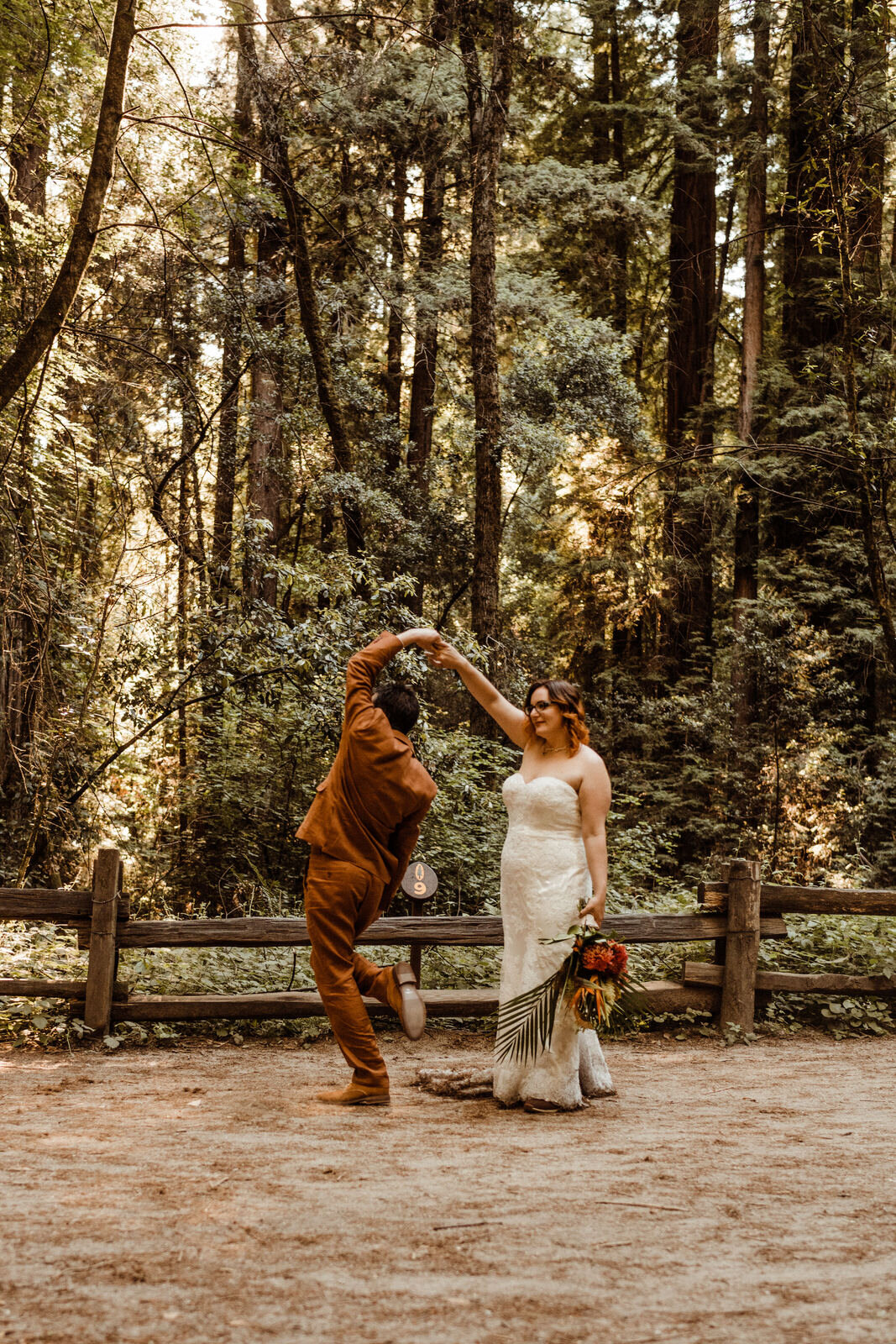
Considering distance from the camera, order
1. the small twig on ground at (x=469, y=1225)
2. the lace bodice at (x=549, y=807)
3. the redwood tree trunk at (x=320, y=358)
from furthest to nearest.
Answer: the redwood tree trunk at (x=320, y=358)
the lace bodice at (x=549, y=807)
the small twig on ground at (x=469, y=1225)

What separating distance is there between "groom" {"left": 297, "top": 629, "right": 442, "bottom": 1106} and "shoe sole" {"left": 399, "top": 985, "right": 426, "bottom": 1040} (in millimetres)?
13

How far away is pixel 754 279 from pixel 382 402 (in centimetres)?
763

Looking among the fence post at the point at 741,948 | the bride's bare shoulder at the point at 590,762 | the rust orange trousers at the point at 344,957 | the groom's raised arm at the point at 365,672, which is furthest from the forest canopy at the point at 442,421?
the bride's bare shoulder at the point at 590,762

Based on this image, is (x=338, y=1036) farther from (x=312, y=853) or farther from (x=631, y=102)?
(x=631, y=102)

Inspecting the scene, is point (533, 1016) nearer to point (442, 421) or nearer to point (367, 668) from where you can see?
point (367, 668)

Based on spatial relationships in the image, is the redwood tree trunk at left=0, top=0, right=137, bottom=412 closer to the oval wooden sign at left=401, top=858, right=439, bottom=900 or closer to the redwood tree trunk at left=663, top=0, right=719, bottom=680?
the oval wooden sign at left=401, top=858, right=439, bottom=900

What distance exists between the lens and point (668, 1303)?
2.83 metres

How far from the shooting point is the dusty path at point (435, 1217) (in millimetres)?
2707

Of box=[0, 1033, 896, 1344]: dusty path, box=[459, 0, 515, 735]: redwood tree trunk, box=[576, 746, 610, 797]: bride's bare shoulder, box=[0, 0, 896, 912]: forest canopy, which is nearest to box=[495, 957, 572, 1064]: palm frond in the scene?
box=[0, 1033, 896, 1344]: dusty path

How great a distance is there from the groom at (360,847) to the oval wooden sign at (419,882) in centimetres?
117

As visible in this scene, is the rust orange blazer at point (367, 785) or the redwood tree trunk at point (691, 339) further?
the redwood tree trunk at point (691, 339)

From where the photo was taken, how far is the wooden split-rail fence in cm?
675

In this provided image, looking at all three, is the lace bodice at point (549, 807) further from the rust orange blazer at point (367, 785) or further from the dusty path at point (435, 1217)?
Result: the dusty path at point (435, 1217)

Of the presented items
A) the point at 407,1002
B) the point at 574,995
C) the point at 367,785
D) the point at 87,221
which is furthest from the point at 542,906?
the point at 87,221
